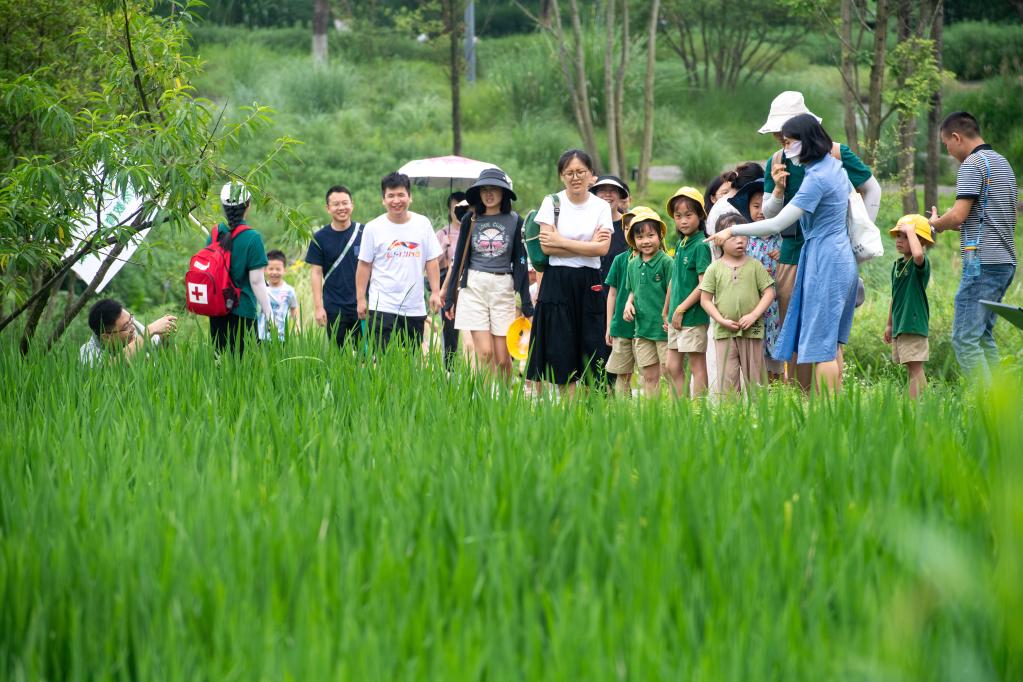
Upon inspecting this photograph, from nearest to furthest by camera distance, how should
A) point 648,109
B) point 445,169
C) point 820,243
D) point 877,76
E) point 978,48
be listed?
1. point 820,243
2. point 877,76
3. point 445,169
4. point 648,109
5. point 978,48

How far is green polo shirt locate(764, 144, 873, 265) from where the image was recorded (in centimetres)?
628

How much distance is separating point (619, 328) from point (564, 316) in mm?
319

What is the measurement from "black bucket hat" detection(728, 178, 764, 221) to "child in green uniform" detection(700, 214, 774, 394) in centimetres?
53

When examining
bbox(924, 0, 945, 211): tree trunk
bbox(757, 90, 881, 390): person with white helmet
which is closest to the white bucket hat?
bbox(757, 90, 881, 390): person with white helmet

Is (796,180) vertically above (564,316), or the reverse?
(796,180)

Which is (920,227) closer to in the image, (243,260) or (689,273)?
(689,273)

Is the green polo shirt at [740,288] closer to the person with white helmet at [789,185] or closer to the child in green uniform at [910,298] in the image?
the person with white helmet at [789,185]

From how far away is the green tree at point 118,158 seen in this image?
5719 millimetres

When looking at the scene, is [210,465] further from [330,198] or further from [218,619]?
[330,198]

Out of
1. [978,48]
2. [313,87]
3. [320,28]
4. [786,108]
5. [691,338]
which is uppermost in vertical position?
[320,28]

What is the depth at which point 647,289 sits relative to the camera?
7.08 metres

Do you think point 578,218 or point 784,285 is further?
point 578,218

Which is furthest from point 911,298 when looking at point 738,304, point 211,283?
point 211,283

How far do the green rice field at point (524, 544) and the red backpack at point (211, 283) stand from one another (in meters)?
2.54
